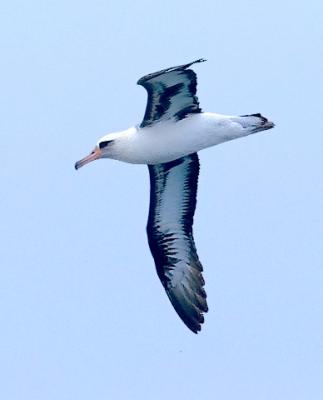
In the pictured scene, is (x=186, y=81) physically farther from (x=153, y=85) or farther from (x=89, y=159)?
(x=89, y=159)

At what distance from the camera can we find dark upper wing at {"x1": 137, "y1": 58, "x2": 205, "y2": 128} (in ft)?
48.7

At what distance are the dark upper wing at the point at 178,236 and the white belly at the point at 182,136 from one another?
1039 millimetres

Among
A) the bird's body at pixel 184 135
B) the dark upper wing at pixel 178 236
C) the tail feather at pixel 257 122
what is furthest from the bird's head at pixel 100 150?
the tail feather at pixel 257 122

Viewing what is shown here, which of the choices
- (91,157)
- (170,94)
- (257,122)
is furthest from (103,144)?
(257,122)

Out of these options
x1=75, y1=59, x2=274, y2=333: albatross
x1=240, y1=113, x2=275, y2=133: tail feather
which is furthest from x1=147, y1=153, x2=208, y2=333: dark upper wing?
x1=240, y1=113, x2=275, y2=133: tail feather

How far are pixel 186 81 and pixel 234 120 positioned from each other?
2.94 feet

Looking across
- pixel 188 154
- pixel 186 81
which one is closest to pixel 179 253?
pixel 188 154

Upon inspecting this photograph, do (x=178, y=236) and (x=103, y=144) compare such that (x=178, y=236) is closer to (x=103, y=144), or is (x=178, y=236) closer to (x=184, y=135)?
(x=103, y=144)

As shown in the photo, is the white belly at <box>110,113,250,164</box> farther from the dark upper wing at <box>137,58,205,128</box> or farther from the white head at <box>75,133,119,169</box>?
the white head at <box>75,133,119,169</box>

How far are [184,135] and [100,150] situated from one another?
4.31 ft

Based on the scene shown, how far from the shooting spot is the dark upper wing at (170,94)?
14.8 metres

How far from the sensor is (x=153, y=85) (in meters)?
15.1

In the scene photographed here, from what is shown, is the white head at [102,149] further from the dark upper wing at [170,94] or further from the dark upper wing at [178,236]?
the dark upper wing at [178,236]

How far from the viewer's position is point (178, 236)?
1711 cm
